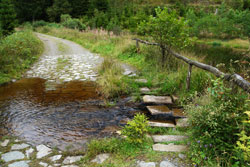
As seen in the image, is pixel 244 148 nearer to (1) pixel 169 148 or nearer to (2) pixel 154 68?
(1) pixel 169 148

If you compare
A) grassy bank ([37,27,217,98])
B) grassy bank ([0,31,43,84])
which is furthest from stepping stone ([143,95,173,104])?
grassy bank ([0,31,43,84])

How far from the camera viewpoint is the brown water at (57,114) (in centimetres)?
358

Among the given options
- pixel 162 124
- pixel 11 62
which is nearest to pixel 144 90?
pixel 162 124

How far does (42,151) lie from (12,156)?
43 centimetres

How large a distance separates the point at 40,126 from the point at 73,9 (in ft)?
125

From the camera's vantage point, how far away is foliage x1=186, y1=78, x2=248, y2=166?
8.06 feet

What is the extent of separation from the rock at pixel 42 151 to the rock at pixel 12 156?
23 centimetres

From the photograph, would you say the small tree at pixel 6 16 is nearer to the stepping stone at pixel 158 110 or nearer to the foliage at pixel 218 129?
the stepping stone at pixel 158 110

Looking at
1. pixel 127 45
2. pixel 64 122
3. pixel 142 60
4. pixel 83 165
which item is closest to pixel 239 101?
pixel 83 165

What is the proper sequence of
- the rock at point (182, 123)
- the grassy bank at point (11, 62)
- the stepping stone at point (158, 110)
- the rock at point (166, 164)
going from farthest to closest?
the grassy bank at point (11, 62) < the stepping stone at point (158, 110) < the rock at point (182, 123) < the rock at point (166, 164)

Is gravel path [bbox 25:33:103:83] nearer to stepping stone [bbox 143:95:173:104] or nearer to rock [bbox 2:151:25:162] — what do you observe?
stepping stone [bbox 143:95:173:104]

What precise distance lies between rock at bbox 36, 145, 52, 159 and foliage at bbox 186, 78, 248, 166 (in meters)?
2.20

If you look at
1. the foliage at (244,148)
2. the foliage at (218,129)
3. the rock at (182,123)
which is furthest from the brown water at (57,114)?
the foliage at (244,148)

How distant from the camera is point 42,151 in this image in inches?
122
